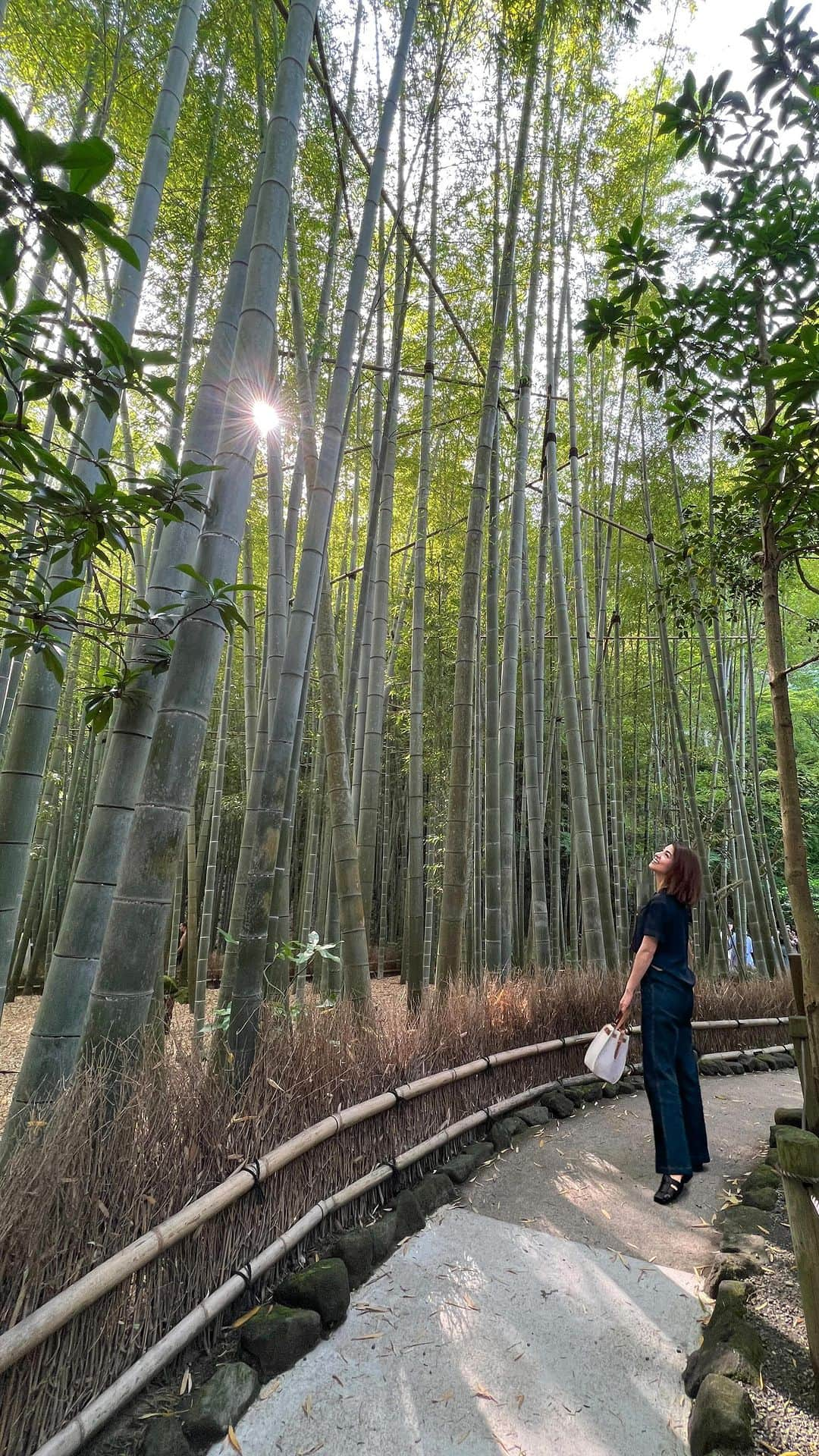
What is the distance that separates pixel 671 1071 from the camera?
2.35m

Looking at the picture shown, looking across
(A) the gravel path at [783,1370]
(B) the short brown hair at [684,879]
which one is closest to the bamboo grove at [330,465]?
(B) the short brown hair at [684,879]

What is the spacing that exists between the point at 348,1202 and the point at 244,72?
448cm

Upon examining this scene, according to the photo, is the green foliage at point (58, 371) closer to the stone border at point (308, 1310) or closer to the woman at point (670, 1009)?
the stone border at point (308, 1310)

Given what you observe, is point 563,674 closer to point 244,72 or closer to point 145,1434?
point 244,72

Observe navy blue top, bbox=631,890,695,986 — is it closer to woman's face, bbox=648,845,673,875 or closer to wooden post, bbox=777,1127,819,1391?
woman's face, bbox=648,845,673,875

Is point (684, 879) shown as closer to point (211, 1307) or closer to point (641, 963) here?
point (641, 963)

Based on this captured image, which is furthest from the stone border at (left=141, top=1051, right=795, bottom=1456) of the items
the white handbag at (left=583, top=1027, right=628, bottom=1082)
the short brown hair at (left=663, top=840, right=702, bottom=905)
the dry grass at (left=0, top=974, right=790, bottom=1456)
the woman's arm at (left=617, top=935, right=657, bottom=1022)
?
the short brown hair at (left=663, top=840, right=702, bottom=905)

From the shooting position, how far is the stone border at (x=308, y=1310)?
119 cm

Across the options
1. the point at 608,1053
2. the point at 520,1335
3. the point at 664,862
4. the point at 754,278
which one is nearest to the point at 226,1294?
the point at 520,1335

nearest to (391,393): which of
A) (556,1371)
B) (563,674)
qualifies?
(563,674)

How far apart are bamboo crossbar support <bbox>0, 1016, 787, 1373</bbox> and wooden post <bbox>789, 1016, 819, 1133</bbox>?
3.67 ft

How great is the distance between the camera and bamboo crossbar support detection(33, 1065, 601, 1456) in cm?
106

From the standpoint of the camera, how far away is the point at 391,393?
11.4 ft

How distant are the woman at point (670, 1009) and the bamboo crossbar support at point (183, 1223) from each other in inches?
26.7
